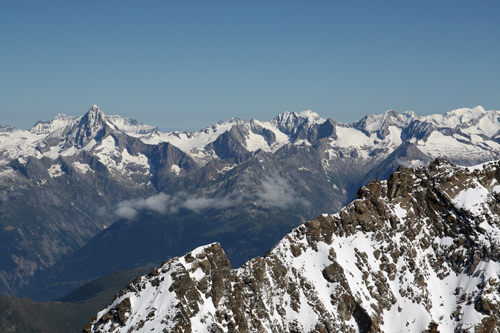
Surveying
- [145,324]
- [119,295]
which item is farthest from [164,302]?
[119,295]

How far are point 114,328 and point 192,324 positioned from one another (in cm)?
2620

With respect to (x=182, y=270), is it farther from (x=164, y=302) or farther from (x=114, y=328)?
(x=114, y=328)

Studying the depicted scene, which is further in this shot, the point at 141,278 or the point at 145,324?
the point at 141,278

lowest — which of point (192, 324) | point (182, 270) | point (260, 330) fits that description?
point (260, 330)

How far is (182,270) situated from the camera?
18850 centimetres

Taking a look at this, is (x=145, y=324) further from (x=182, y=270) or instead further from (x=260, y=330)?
(x=260, y=330)

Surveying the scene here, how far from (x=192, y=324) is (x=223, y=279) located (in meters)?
21.5

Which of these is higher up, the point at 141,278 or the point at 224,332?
the point at 141,278

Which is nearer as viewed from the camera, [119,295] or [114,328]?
[114,328]

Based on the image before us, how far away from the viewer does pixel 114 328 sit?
18062 centimetres

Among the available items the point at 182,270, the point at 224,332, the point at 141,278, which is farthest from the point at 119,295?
the point at 224,332

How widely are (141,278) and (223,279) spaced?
2918 cm

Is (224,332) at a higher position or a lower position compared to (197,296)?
lower

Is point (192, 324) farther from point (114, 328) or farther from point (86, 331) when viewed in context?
point (86, 331)
